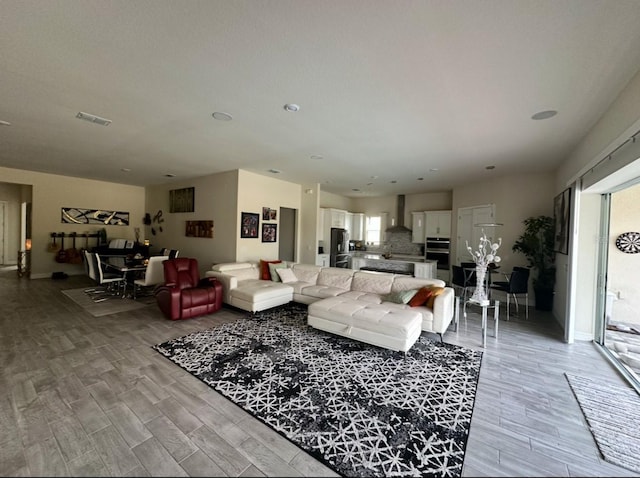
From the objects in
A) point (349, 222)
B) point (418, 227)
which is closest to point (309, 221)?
point (349, 222)

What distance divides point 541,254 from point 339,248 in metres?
5.16

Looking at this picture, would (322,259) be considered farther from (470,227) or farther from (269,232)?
(470,227)

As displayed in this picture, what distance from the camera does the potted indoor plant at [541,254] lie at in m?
5.05

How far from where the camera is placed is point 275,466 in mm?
1590

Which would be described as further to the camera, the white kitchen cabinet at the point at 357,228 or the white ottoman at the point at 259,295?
the white kitchen cabinet at the point at 357,228

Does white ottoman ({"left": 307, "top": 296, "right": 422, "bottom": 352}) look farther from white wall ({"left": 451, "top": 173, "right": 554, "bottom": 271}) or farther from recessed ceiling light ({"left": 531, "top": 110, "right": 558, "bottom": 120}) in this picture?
white wall ({"left": 451, "top": 173, "right": 554, "bottom": 271})

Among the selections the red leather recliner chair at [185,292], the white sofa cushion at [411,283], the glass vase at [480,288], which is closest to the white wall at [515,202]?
the white sofa cushion at [411,283]

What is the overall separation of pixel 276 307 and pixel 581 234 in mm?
4977

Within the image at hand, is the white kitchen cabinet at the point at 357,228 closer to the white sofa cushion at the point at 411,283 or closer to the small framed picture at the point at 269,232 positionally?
the small framed picture at the point at 269,232

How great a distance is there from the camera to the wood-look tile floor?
159 cm

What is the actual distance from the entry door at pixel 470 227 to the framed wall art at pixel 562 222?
4.60 feet

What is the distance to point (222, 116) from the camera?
3090 mm

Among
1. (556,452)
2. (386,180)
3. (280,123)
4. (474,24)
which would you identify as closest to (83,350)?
(280,123)

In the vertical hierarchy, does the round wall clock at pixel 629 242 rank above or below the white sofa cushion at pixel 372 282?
above
